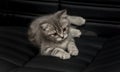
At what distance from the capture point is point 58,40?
2.02 meters

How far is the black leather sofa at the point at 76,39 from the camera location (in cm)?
182

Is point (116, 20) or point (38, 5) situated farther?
point (38, 5)

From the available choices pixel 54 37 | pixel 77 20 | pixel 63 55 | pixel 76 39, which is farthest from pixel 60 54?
pixel 77 20

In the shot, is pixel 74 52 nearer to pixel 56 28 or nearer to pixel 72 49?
pixel 72 49

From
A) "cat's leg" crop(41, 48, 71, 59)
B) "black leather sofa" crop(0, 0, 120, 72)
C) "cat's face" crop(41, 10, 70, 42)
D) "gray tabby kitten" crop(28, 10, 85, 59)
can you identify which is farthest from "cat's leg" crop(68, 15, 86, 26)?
"cat's leg" crop(41, 48, 71, 59)

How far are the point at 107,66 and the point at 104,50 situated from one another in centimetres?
33

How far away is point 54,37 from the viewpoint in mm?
2020

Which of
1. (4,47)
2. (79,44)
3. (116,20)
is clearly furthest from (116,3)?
(4,47)

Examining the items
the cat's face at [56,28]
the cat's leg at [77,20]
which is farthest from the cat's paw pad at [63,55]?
the cat's leg at [77,20]

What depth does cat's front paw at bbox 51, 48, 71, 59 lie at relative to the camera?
1.94m

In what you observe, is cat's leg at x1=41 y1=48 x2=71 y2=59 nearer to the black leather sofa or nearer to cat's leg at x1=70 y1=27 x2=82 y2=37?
the black leather sofa

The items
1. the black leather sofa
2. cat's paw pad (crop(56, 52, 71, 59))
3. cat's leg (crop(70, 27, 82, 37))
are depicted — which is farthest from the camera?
cat's leg (crop(70, 27, 82, 37))

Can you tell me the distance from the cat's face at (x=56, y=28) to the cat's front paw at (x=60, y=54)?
0.23 ft

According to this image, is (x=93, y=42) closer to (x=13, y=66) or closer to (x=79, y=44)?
(x=79, y=44)
